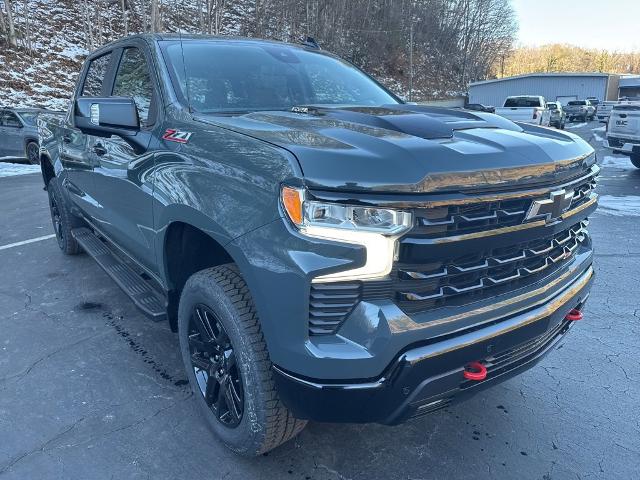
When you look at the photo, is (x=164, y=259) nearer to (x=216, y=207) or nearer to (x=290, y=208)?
(x=216, y=207)

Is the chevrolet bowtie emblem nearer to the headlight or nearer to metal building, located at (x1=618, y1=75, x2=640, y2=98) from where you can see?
the headlight

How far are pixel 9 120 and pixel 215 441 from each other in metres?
12.6

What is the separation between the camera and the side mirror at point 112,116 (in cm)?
261

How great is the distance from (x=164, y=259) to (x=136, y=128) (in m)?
0.69

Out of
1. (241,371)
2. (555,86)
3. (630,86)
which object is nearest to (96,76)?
(241,371)

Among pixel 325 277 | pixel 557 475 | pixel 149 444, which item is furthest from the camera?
pixel 149 444

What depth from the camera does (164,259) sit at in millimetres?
2682

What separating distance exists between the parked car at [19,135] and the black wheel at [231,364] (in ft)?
37.9

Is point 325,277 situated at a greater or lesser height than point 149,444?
greater

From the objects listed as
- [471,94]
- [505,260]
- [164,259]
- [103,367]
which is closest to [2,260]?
[103,367]

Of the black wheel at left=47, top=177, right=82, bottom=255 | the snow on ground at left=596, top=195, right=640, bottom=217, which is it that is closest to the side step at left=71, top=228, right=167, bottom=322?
the black wheel at left=47, top=177, right=82, bottom=255

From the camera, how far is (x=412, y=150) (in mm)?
1859

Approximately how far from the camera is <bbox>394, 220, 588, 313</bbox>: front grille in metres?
1.80

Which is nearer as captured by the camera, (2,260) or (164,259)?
(164,259)
